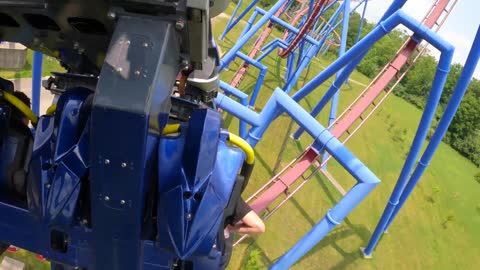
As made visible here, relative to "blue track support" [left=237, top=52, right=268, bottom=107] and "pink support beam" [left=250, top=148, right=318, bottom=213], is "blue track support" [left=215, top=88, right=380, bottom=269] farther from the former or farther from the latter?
"blue track support" [left=237, top=52, right=268, bottom=107]

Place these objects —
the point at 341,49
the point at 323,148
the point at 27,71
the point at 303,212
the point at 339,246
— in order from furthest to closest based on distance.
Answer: the point at 341,49 < the point at 27,71 < the point at 303,212 < the point at 339,246 < the point at 323,148

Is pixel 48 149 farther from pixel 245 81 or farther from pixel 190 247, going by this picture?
pixel 245 81

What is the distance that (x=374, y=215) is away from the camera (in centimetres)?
641

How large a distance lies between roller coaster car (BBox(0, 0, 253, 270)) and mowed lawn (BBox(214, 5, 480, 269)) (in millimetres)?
3315

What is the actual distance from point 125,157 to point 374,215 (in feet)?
19.8

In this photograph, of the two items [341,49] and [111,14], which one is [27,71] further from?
[111,14]

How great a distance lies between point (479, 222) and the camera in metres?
8.53

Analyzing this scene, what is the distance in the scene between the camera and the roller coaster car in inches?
37.8

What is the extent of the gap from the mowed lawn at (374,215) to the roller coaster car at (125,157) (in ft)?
10.9

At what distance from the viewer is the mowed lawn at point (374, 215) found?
17.0 feet

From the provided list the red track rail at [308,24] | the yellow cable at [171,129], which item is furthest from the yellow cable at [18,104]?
the red track rail at [308,24]

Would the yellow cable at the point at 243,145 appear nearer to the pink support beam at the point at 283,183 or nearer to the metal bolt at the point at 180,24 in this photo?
the metal bolt at the point at 180,24

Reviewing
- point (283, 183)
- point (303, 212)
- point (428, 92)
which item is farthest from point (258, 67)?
point (428, 92)

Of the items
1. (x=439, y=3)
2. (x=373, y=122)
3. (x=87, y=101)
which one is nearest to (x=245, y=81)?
(x=373, y=122)
